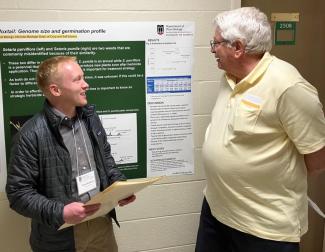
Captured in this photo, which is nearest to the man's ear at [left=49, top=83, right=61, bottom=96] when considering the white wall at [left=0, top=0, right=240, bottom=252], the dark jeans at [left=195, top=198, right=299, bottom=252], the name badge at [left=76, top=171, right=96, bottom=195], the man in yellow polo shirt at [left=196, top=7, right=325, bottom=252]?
the name badge at [left=76, top=171, right=96, bottom=195]

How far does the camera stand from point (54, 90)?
1.61 m

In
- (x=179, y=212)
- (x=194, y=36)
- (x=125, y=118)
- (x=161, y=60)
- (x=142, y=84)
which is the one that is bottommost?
(x=179, y=212)

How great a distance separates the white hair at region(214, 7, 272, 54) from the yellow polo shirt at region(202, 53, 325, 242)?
69 mm

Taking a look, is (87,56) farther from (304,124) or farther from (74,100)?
(304,124)

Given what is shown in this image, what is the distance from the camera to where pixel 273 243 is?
1669 mm

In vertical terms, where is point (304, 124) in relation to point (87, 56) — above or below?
below

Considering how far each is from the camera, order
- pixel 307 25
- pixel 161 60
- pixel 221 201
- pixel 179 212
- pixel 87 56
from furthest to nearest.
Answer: pixel 307 25 < pixel 179 212 < pixel 161 60 < pixel 87 56 < pixel 221 201

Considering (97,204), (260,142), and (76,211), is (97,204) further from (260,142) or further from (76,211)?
(260,142)

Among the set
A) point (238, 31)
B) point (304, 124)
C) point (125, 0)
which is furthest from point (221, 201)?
point (125, 0)

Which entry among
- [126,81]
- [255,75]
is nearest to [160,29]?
[126,81]

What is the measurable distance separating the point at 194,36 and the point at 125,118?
1.96 feet

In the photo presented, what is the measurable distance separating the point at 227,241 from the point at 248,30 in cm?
104

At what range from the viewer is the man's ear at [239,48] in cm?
169

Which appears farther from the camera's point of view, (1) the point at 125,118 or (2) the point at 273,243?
(1) the point at 125,118
